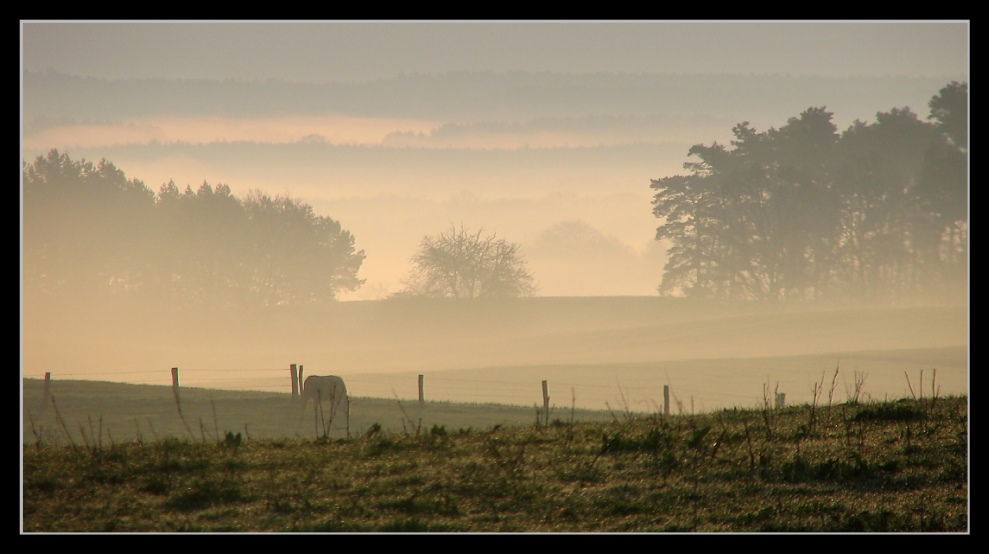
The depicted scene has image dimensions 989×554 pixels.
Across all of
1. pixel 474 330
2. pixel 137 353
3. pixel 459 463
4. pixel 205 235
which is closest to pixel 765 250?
pixel 474 330

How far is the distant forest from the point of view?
269 feet

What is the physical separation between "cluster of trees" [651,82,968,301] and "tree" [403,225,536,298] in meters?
13.5

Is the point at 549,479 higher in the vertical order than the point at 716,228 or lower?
lower

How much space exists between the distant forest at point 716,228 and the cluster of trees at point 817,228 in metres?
0.12

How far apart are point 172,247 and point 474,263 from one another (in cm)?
2843

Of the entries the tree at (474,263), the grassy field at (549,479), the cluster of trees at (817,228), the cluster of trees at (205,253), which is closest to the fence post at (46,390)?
the grassy field at (549,479)

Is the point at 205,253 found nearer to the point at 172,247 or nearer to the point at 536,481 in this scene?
the point at 172,247

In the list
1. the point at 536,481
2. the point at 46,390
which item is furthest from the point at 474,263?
the point at 536,481

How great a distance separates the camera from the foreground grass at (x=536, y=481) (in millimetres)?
9727

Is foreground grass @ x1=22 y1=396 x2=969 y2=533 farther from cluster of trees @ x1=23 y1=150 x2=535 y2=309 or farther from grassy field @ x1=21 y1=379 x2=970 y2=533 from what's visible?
cluster of trees @ x1=23 y1=150 x2=535 y2=309

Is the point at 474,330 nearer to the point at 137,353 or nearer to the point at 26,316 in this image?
the point at 137,353

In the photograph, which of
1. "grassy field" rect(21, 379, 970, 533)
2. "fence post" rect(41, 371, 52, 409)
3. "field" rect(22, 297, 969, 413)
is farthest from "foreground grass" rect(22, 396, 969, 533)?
"field" rect(22, 297, 969, 413)

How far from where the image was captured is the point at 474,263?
3406 inches

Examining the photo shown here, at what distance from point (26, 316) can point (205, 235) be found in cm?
1911
